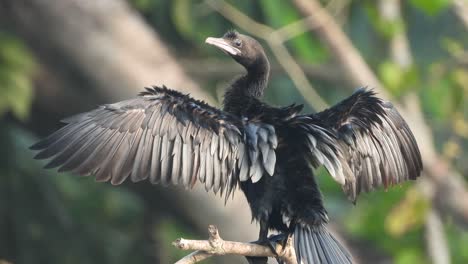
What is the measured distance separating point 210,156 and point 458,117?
3702 mm

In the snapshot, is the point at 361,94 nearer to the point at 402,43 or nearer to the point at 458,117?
the point at 458,117

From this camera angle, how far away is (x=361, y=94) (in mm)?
5930

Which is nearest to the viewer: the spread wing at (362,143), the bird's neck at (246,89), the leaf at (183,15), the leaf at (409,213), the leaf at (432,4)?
the spread wing at (362,143)

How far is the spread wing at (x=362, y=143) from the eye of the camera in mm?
5590

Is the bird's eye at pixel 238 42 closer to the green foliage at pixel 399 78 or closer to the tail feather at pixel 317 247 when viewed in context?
the tail feather at pixel 317 247

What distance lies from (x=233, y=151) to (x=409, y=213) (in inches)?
142

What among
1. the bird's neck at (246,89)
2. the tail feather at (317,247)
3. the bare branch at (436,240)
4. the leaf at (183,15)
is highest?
the leaf at (183,15)

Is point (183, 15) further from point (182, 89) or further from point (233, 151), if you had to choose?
point (233, 151)

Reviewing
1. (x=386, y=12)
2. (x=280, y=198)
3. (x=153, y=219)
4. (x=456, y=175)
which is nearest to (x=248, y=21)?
(x=386, y=12)

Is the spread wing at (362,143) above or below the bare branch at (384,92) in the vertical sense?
below

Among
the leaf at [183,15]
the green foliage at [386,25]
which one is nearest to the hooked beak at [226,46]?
the green foliage at [386,25]

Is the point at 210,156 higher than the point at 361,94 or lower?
lower

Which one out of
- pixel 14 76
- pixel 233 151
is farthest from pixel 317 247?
pixel 14 76

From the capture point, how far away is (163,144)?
545cm
